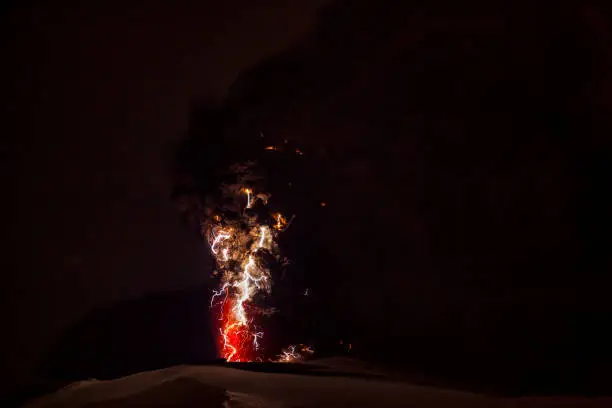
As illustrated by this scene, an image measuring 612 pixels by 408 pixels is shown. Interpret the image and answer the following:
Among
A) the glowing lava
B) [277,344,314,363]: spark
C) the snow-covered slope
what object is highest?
the glowing lava

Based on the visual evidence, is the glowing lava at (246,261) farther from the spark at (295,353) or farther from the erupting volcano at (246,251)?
the spark at (295,353)

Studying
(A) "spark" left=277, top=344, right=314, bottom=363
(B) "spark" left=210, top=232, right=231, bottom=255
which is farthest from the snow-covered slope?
(B) "spark" left=210, top=232, right=231, bottom=255

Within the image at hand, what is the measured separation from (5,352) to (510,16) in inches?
464

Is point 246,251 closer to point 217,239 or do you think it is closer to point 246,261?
point 246,261

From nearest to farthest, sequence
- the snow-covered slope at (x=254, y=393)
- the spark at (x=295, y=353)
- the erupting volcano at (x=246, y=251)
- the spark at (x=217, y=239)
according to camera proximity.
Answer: the snow-covered slope at (x=254, y=393) → the spark at (x=295, y=353) → the erupting volcano at (x=246, y=251) → the spark at (x=217, y=239)

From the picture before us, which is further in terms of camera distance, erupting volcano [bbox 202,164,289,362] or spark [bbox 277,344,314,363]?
erupting volcano [bbox 202,164,289,362]

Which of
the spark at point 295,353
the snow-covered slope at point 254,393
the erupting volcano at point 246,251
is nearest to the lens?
the snow-covered slope at point 254,393

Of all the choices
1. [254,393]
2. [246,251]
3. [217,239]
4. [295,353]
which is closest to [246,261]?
[246,251]

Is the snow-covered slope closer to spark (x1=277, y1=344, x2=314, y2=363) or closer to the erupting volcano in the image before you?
spark (x1=277, y1=344, x2=314, y2=363)

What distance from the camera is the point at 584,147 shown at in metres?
7.44

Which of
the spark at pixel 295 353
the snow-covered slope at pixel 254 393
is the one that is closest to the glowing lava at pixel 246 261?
the spark at pixel 295 353

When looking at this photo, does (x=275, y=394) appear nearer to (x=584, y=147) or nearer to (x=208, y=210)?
(x=208, y=210)

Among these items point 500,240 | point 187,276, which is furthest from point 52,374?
point 500,240

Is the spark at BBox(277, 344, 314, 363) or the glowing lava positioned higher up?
the glowing lava
